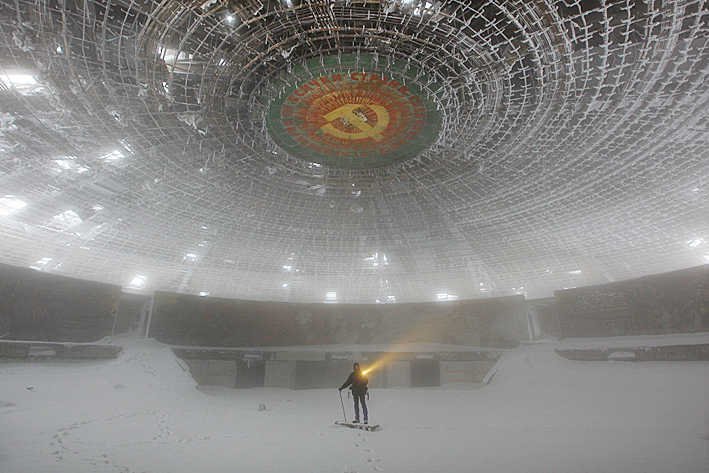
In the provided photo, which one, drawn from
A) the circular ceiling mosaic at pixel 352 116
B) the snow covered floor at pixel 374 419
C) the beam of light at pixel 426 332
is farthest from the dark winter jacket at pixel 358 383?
the beam of light at pixel 426 332

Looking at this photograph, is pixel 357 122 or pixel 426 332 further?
pixel 426 332

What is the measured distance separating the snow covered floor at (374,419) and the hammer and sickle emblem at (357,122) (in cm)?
846

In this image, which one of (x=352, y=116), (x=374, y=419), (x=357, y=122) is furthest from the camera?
(x=357, y=122)

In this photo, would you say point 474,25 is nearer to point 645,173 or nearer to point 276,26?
point 276,26

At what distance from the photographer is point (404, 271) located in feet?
82.7

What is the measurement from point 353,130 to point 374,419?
874 centimetres

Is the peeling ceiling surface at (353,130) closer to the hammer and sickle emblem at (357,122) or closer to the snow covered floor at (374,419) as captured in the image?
the hammer and sickle emblem at (357,122)

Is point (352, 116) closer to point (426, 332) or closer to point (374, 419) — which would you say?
point (374, 419)

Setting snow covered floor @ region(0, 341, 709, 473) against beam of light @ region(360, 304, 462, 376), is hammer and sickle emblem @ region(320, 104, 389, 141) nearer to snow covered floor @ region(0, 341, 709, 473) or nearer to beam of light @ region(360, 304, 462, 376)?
snow covered floor @ region(0, 341, 709, 473)

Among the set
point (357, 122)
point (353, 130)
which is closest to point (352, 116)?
point (357, 122)

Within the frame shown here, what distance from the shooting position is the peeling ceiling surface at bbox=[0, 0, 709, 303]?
25.5 feet

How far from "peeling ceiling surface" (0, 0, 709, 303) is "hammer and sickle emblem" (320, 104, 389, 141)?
2.3 inches

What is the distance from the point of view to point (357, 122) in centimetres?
1128

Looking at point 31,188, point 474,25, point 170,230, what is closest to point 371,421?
point 474,25
